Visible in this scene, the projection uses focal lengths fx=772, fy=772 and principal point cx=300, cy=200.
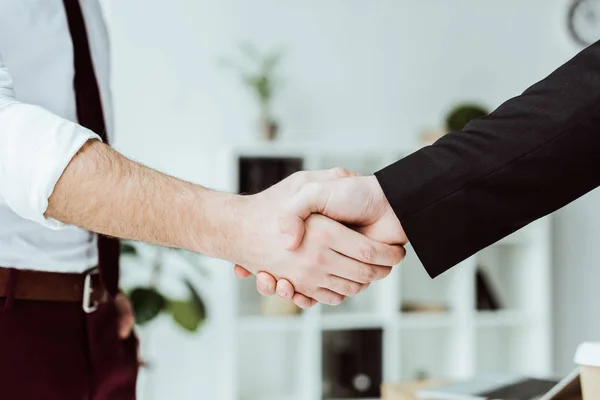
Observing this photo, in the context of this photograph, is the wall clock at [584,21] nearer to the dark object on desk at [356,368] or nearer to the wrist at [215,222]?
the dark object on desk at [356,368]

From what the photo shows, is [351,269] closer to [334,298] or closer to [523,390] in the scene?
[334,298]

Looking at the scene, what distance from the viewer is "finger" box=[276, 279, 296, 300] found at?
134cm

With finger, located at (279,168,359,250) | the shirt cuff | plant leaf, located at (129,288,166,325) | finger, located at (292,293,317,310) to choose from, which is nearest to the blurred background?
plant leaf, located at (129,288,166,325)

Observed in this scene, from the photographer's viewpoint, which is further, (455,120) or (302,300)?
(455,120)

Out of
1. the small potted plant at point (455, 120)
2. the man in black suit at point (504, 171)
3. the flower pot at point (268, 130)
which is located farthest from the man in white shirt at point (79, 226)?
the small potted plant at point (455, 120)

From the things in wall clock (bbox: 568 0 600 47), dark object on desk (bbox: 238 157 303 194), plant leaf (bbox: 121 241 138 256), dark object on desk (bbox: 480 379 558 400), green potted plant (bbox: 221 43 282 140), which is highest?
wall clock (bbox: 568 0 600 47)

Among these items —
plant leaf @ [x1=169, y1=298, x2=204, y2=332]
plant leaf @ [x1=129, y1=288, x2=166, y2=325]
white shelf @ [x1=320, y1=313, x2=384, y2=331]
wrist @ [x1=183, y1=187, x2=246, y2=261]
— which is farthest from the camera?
white shelf @ [x1=320, y1=313, x2=384, y2=331]

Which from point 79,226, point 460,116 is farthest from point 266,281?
point 460,116

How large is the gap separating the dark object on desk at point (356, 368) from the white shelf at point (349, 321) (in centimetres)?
6

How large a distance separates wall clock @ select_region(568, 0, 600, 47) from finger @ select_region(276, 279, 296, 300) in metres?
3.17

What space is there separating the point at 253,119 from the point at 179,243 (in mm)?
2404

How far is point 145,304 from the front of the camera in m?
2.98

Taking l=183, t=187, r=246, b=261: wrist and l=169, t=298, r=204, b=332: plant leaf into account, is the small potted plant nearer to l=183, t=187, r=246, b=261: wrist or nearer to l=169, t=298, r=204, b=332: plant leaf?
l=169, t=298, r=204, b=332: plant leaf

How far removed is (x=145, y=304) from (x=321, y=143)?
1.20m
